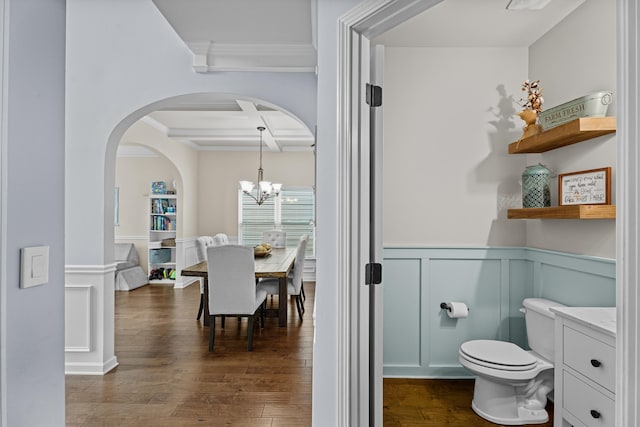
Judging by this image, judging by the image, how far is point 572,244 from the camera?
104 inches

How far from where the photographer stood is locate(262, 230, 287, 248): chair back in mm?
7141

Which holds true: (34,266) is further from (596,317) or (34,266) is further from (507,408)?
(507,408)

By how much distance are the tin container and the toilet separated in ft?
3.78

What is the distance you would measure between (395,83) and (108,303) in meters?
2.79

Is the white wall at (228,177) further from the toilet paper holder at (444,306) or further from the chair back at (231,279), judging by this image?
the toilet paper holder at (444,306)

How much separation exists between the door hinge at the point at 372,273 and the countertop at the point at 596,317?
1.00 meters

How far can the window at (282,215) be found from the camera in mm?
7781

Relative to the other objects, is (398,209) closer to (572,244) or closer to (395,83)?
(395,83)

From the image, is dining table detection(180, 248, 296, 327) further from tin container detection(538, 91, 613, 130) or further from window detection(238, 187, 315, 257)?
tin container detection(538, 91, 613, 130)

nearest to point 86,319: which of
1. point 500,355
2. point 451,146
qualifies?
point 500,355

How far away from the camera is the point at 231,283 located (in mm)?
3807

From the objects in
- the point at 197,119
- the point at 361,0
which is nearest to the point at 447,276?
the point at 361,0

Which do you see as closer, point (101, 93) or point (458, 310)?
point (458, 310)

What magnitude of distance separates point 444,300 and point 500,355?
2.25 feet
